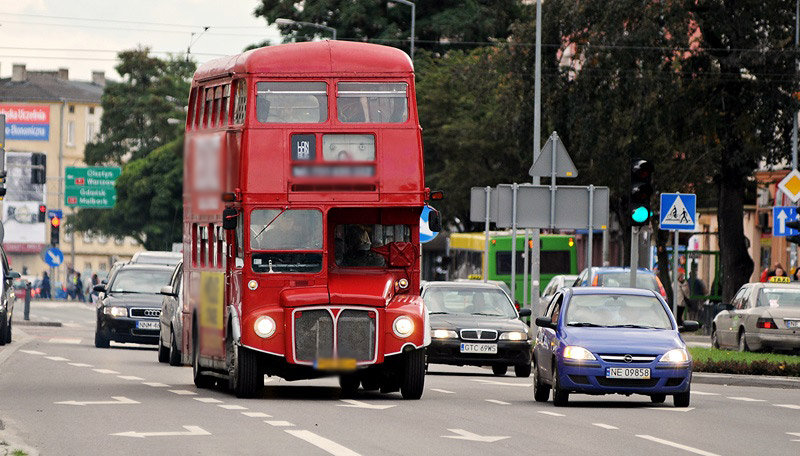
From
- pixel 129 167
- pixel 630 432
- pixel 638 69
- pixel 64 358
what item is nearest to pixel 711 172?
pixel 638 69

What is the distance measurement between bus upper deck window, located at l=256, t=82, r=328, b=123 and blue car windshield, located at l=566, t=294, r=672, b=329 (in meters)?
3.74

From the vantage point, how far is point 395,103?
22.6 m

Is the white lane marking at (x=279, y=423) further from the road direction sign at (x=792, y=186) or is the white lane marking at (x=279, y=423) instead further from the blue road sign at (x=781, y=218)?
the blue road sign at (x=781, y=218)

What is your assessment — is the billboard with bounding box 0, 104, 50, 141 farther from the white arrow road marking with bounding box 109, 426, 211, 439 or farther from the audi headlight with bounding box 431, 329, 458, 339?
the white arrow road marking with bounding box 109, 426, 211, 439

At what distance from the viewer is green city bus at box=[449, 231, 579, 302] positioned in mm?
62000

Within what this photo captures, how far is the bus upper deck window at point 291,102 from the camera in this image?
73.4 ft

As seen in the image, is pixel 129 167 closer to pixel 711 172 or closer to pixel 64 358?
pixel 711 172

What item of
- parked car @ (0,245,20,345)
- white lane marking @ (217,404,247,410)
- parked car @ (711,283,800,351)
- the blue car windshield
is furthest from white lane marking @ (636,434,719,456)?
parked car @ (0,245,20,345)

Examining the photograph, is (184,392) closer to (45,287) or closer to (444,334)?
(444,334)

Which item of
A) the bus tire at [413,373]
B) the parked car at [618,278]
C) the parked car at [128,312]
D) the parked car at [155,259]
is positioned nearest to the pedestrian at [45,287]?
the parked car at [618,278]

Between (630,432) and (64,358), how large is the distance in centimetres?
1736

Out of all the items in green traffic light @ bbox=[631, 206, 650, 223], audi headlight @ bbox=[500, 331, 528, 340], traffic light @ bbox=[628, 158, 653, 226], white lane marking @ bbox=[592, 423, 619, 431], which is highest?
traffic light @ bbox=[628, 158, 653, 226]

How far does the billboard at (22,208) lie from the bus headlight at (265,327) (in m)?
103

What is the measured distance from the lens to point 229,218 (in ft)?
73.2
